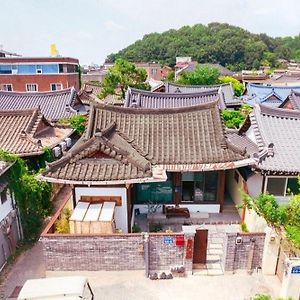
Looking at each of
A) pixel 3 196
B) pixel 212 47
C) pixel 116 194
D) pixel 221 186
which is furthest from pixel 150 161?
pixel 212 47

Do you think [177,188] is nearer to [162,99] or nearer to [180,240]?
[180,240]

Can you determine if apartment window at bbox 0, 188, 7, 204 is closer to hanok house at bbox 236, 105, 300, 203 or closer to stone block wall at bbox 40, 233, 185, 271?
stone block wall at bbox 40, 233, 185, 271

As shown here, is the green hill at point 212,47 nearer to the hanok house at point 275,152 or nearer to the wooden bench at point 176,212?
the hanok house at point 275,152

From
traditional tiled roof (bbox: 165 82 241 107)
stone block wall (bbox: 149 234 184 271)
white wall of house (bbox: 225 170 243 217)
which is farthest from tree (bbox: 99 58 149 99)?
stone block wall (bbox: 149 234 184 271)

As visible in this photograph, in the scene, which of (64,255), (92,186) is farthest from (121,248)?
(92,186)

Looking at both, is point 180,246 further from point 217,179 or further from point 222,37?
point 222,37
